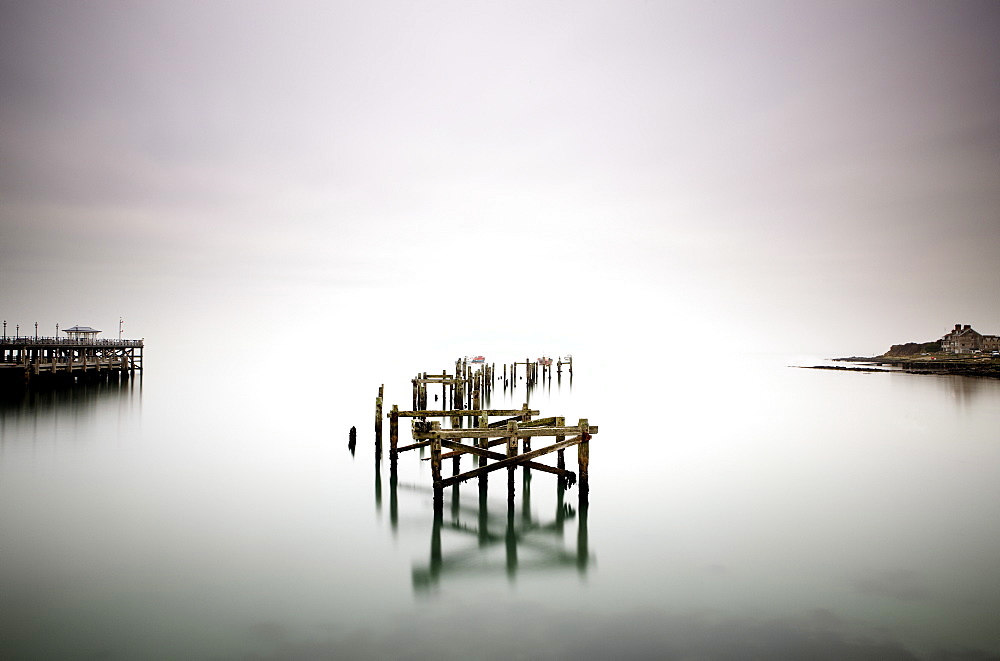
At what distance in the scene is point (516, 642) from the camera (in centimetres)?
900

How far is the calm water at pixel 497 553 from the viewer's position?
9.12 metres

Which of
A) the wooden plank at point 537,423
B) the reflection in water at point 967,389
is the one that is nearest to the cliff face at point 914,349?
the reflection in water at point 967,389

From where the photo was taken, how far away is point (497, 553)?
12.9 meters

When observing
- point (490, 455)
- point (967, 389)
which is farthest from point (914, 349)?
point (490, 455)

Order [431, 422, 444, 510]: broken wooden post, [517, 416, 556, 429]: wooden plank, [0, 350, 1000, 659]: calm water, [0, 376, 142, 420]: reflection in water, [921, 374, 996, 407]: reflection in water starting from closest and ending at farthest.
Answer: [0, 350, 1000, 659]: calm water
[431, 422, 444, 510]: broken wooden post
[517, 416, 556, 429]: wooden plank
[0, 376, 142, 420]: reflection in water
[921, 374, 996, 407]: reflection in water

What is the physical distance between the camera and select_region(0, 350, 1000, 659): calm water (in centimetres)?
912

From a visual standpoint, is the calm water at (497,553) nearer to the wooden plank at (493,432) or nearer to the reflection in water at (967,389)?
the wooden plank at (493,432)

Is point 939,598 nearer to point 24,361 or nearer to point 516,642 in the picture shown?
point 516,642

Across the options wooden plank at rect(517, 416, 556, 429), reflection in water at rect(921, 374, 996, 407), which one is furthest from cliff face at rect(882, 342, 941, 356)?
wooden plank at rect(517, 416, 556, 429)

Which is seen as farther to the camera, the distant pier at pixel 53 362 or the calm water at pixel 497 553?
the distant pier at pixel 53 362

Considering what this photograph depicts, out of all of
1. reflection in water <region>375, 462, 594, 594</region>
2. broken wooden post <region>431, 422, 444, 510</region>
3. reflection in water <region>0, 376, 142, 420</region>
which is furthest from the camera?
reflection in water <region>0, 376, 142, 420</region>

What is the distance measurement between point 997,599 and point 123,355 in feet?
230

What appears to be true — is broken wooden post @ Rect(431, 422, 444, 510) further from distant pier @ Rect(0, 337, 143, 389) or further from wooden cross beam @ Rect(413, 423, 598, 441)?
distant pier @ Rect(0, 337, 143, 389)

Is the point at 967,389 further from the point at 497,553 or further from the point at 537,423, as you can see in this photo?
the point at 497,553
